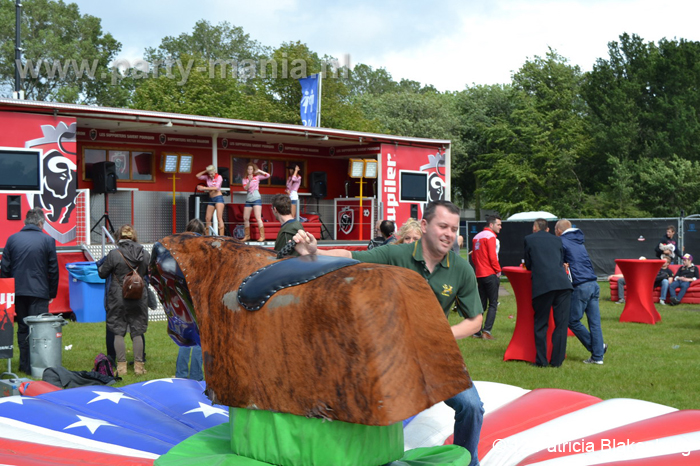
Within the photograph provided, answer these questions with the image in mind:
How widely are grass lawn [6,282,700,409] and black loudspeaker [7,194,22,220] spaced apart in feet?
6.72

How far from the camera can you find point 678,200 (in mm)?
35938

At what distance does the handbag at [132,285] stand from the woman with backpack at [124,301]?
0.05 meters

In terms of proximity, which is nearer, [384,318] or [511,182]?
[384,318]

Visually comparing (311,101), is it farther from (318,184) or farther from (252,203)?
(252,203)

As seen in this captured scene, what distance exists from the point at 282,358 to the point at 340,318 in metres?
0.33

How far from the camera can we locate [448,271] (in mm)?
3924

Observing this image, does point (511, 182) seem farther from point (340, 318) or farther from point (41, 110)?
point (340, 318)

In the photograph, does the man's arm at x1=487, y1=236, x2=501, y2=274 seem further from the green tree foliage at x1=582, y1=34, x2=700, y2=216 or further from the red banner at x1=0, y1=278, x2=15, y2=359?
the green tree foliage at x1=582, y1=34, x2=700, y2=216

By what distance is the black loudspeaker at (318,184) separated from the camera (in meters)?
18.2

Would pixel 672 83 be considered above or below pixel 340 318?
above

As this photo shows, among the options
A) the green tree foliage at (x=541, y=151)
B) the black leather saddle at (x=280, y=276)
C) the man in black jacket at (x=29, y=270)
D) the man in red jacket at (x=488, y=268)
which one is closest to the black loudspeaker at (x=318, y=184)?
the man in red jacket at (x=488, y=268)

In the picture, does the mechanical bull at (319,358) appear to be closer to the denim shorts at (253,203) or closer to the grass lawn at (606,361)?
the grass lawn at (606,361)

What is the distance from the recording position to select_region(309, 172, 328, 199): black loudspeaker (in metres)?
18.2

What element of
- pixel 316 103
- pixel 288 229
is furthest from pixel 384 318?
pixel 316 103
